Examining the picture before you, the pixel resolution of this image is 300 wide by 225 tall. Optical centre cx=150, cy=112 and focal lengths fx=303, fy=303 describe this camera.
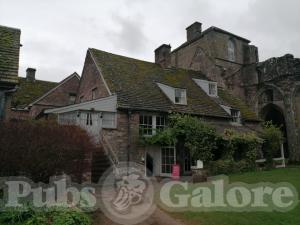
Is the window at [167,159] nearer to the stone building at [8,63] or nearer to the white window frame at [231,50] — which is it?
the stone building at [8,63]

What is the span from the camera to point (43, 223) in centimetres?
839

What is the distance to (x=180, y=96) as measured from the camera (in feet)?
76.9

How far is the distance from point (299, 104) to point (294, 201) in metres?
21.1

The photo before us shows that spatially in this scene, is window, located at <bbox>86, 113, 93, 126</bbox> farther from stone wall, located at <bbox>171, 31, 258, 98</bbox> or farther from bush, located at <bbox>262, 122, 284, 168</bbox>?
stone wall, located at <bbox>171, 31, 258, 98</bbox>

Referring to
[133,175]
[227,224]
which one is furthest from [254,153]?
[227,224]

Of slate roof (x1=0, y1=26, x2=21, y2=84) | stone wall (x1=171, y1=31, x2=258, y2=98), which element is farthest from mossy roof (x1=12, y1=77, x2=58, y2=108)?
stone wall (x1=171, y1=31, x2=258, y2=98)

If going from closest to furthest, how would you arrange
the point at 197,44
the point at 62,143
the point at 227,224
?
the point at 227,224, the point at 62,143, the point at 197,44

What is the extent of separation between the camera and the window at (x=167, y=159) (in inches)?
826

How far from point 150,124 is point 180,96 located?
13.5ft

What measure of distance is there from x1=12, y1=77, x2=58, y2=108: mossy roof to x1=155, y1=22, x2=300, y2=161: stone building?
13383 millimetres

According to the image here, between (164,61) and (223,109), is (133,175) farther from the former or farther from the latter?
(164,61)

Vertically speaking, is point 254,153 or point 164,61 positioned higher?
point 164,61

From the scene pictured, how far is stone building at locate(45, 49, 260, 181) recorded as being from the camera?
18.7 metres

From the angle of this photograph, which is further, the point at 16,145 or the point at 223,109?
the point at 223,109
